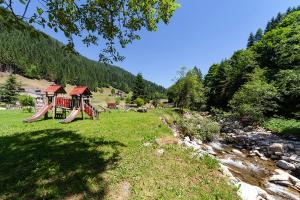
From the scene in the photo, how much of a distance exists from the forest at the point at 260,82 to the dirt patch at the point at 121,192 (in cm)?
1545

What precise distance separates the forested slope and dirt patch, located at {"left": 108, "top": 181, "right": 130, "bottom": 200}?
50.2 feet

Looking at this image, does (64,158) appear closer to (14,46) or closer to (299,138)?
(299,138)

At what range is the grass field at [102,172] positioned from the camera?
5.18 m

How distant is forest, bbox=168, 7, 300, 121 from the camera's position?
1873 centimetres

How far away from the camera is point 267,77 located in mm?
32469

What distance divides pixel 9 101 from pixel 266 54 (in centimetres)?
6123

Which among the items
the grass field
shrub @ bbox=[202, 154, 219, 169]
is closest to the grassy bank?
shrub @ bbox=[202, 154, 219, 169]

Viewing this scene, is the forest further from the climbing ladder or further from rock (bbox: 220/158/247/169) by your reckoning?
the climbing ladder

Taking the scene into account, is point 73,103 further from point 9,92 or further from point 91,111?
point 9,92

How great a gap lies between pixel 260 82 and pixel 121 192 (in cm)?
2595

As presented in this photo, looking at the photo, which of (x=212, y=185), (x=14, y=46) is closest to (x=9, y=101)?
(x=212, y=185)

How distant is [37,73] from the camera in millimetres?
121438

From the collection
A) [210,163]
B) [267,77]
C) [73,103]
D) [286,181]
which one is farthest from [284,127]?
[73,103]

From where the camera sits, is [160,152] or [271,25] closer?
[160,152]
